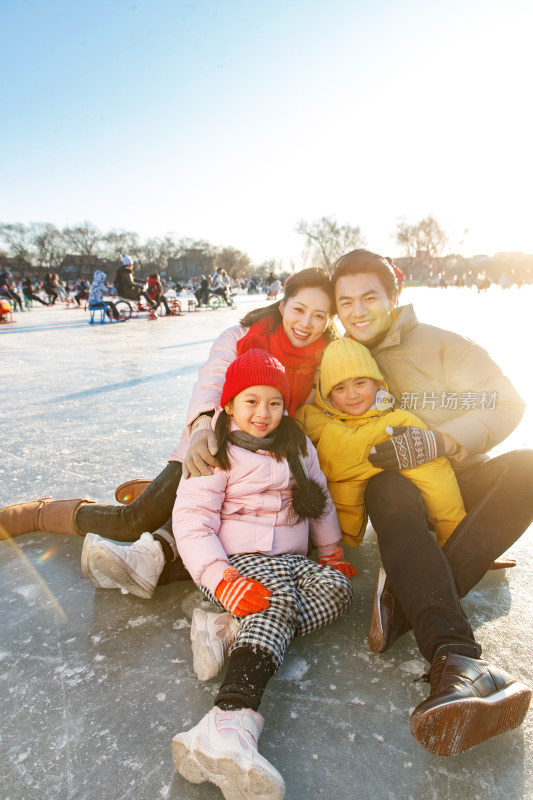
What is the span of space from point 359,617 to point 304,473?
1.73 ft

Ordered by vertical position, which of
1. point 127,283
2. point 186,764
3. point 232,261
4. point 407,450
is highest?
point 232,261

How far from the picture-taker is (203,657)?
1379 millimetres

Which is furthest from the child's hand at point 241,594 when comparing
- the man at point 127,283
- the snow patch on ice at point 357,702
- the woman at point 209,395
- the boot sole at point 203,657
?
the man at point 127,283

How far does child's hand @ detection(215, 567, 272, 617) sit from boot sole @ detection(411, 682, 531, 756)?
49cm

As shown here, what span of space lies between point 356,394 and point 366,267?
0.54 meters

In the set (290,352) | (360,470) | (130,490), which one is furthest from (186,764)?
(290,352)

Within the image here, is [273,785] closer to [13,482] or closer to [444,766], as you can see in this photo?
[444,766]

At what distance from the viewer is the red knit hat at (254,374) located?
5.64 ft

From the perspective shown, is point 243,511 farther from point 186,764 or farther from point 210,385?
point 186,764

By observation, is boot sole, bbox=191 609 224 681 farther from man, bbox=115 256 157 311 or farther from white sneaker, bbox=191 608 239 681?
man, bbox=115 256 157 311

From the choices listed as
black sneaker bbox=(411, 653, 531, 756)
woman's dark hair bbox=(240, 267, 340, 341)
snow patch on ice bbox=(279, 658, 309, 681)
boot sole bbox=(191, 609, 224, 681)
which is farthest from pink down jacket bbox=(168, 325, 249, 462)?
black sneaker bbox=(411, 653, 531, 756)

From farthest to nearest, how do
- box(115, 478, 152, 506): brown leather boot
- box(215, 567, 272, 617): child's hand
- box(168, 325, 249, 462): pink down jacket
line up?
box(115, 478, 152, 506): brown leather boot, box(168, 325, 249, 462): pink down jacket, box(215, 567, 272, 617): child's hand

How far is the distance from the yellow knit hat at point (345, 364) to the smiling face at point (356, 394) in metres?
0.03

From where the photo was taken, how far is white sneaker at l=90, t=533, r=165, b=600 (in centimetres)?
165
